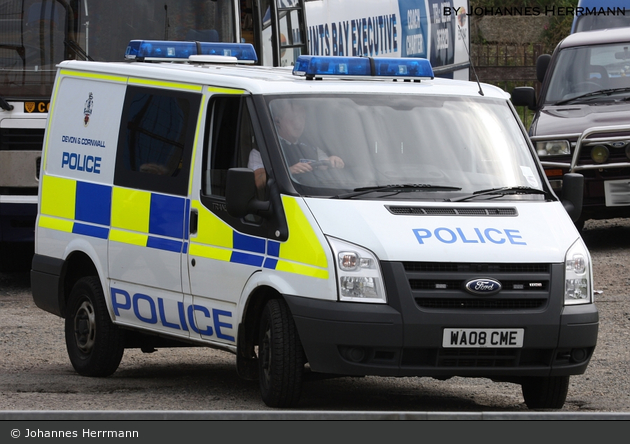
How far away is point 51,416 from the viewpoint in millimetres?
5309

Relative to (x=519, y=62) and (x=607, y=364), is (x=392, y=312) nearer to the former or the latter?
(x=607, y=364)

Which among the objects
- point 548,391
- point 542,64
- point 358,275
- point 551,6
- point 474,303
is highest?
point 551,6

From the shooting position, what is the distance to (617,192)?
14.8 meters

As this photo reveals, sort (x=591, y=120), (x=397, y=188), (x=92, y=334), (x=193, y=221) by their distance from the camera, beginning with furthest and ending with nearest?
(x=591, y=120) → (x=92, y=334) → (x=193, y=221) → (x=397, y=188)

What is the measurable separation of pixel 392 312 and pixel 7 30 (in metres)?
7.41

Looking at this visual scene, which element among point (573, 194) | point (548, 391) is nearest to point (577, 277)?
point (548, 391)

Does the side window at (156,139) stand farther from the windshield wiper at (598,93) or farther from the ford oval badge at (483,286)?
the windshield wiper at (598,93)

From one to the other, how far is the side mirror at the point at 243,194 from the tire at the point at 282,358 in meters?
0.51

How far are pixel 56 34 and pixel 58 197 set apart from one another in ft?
13.9

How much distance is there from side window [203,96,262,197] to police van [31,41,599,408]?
0.01 metres

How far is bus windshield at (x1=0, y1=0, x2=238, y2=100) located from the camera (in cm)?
1312

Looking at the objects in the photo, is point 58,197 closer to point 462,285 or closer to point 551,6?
point 462,285

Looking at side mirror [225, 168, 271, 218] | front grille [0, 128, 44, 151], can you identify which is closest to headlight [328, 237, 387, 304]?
side mirror [225, 168, 271, 218]

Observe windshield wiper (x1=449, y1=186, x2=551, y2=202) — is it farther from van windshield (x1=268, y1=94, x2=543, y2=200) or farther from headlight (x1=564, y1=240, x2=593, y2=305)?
headlight (x1=564, y1=240, x2=593, y2=305)
